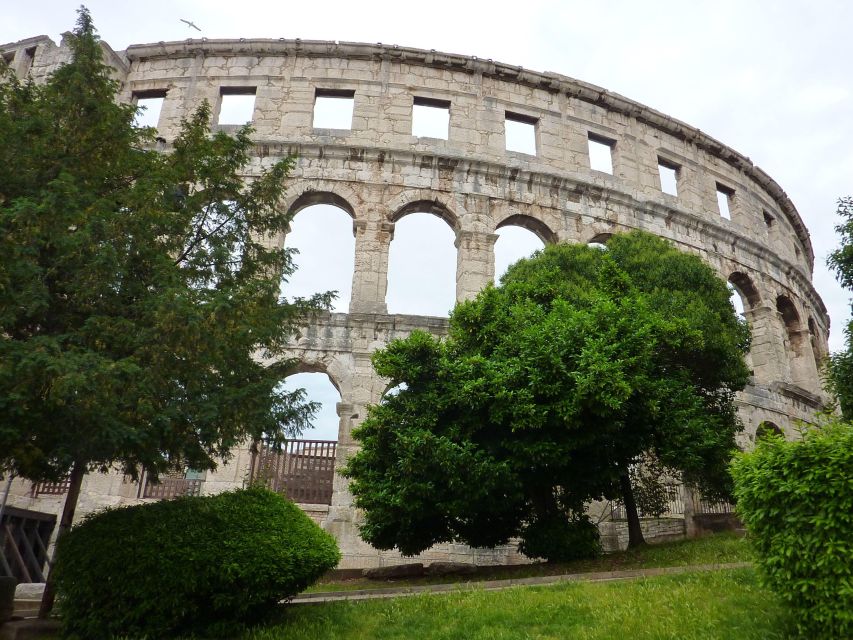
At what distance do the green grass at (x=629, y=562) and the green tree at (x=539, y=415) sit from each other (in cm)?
41

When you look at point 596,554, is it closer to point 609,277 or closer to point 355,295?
point 609,277

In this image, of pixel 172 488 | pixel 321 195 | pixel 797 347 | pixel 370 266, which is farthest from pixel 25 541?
pixel 797 347

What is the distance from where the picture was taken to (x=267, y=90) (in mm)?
17594

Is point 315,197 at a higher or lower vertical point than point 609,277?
higher

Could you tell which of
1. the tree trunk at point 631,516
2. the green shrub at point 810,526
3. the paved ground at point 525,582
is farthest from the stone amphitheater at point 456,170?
the green shrub at point 810,526

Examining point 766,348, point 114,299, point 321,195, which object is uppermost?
point 321,195

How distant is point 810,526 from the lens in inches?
179

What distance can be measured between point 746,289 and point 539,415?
14.6 m

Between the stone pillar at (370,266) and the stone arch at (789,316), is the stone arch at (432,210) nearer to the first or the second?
the stone pillar at (370,266)

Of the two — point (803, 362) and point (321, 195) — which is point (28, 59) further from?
point (803, 362)

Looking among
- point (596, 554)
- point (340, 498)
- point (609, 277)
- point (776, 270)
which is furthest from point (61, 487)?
point (776, 270)

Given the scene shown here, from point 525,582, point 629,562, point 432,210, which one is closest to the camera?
point 525,582

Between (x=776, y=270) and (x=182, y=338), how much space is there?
20.8m

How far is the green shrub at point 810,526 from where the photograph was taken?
430 cm
